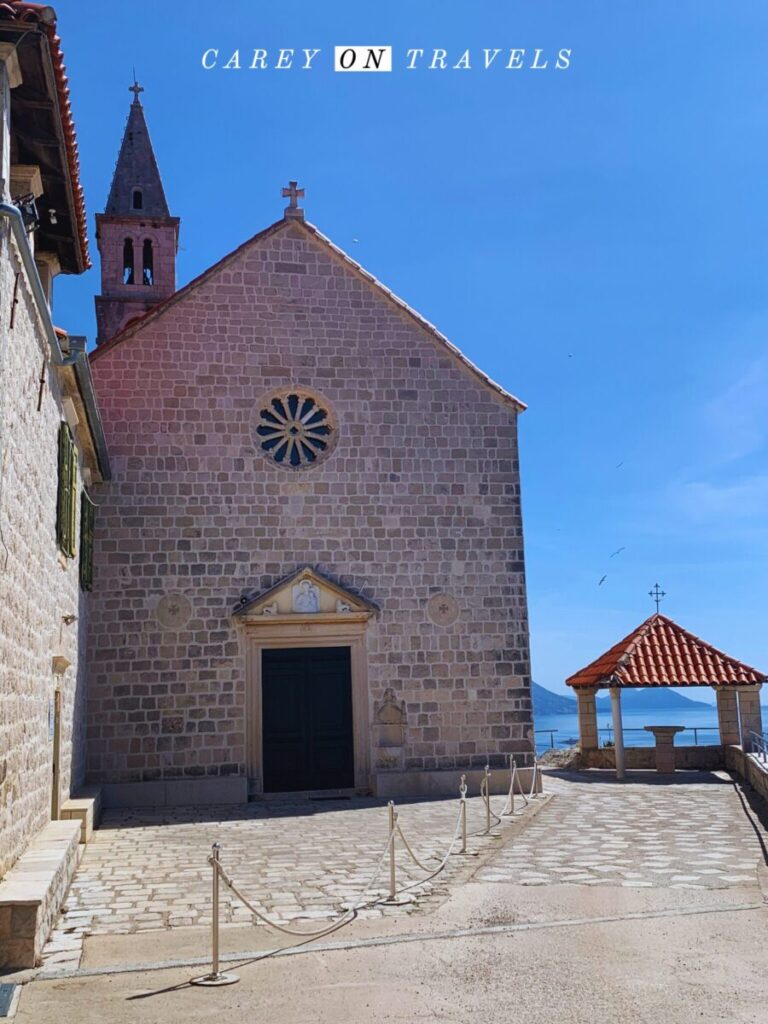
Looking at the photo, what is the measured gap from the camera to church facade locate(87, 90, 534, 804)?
1630 centimetres

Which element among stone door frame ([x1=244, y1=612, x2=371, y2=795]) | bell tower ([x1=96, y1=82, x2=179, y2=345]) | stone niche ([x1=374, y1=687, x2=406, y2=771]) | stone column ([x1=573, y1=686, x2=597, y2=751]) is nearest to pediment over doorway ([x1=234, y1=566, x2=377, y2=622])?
stone door frame ([x1=244, y1=612, x2=371, y2=795])

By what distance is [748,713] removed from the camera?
762 inches

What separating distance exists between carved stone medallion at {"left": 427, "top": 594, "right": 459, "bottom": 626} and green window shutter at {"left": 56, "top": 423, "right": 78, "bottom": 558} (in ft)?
22.2

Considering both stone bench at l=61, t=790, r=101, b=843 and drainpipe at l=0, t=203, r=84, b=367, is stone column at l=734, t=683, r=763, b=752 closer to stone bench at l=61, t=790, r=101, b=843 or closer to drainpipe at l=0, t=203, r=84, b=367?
stone bench at l=61, t=790, r=101, b=843

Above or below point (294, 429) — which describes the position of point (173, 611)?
below

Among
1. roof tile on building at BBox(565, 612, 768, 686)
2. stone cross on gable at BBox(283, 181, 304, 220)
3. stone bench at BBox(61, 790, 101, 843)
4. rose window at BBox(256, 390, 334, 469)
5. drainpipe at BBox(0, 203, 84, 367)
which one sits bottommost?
stone bench at BBox(61, 790, 101, 843)

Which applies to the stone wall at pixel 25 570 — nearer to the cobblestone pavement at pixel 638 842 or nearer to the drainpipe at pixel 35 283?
the drainpipe at pixel 35 283

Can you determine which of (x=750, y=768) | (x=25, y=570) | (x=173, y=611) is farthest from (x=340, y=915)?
(x=750, y=768)

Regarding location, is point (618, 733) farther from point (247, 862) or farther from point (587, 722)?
point (247, 862)

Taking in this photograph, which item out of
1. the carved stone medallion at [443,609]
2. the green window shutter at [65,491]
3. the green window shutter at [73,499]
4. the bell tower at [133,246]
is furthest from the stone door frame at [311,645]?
the bell tower at [133,246]

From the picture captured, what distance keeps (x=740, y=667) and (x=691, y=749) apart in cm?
188

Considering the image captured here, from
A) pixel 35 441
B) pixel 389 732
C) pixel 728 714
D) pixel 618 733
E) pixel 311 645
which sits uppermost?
pixel 35 441

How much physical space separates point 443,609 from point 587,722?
5.76 meters

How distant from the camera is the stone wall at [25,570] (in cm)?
780
